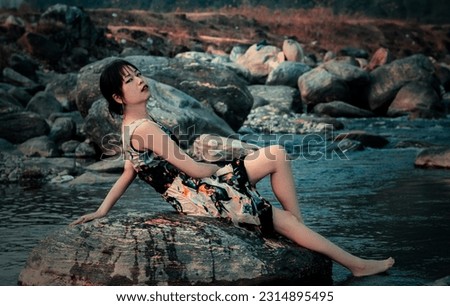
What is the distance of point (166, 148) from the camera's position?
4855 mm

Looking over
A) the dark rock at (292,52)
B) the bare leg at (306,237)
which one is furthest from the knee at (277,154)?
the dark rock at (292,52)

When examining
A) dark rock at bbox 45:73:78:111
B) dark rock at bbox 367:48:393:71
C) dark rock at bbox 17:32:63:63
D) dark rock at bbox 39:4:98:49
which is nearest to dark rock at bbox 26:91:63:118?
dark rock at bbox 45:73:78:111

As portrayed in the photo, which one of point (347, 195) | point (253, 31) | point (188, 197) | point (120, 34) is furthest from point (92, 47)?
point (188, 197)

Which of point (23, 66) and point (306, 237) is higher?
point (306, 237)

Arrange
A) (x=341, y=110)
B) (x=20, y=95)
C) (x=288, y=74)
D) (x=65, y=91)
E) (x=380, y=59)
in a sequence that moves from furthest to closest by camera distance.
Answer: (x=380, y=59), (x=288, y=74), (x=341, y=110), (x=20, y=95), (x=65, y=91)

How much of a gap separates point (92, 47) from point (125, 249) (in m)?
24.5

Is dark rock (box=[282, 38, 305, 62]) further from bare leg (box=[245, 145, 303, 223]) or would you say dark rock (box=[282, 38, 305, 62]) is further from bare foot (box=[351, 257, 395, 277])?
bare leg (box=[245, 145, 303, 223])

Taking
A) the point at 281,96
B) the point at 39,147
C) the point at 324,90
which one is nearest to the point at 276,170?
the point at 39,147

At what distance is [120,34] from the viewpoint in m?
35.0

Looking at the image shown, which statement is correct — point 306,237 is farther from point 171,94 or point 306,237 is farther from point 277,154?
point 171,94

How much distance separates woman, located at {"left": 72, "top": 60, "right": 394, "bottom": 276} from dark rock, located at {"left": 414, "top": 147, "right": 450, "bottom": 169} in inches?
214

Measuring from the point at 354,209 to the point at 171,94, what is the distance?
523 centimetres
